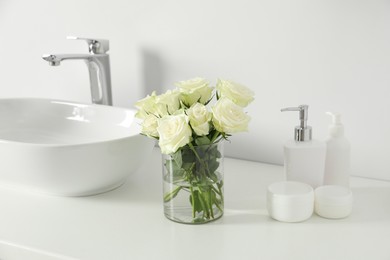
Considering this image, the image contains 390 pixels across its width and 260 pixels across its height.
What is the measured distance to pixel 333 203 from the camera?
3.51 ft

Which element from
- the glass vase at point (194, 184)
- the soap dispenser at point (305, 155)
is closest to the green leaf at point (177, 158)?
the glass vase at point (194, 184)

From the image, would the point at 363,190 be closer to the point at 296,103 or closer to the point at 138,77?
the point at 296,103

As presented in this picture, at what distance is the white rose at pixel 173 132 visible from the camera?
3.21 feet

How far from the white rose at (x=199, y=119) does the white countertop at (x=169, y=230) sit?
0.18 meters

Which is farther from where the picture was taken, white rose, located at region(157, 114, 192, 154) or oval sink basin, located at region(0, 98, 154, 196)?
oval sink basin, located at region(0, 98, 154, 196)

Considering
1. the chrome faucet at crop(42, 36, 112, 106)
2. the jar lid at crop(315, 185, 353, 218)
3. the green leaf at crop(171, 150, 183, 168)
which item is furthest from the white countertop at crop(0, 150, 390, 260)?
the chrome faucet at crop(42, 36, 112, 106)

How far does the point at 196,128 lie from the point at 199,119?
16 millimetres

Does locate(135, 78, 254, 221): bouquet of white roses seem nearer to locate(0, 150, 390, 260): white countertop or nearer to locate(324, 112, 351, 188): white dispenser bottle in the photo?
locate(0, 150, 390, 260): white countertop

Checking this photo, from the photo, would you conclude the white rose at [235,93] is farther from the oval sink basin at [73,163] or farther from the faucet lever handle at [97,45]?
the faucet lever handle at [97,45]

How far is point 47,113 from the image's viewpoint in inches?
61.3

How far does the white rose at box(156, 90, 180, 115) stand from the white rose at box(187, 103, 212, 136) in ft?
0.11

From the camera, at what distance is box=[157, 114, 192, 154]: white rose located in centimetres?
98

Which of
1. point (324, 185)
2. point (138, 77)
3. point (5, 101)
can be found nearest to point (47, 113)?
point (5, 101)

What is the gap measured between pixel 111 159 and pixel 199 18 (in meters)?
0.44
